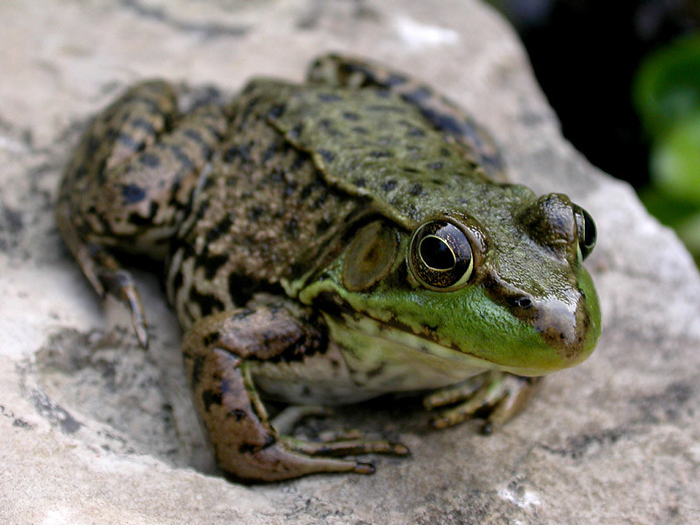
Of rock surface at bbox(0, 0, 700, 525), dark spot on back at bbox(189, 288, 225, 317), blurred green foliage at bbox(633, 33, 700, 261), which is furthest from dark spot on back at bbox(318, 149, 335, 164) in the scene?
blurred green foliage at bbox(633, 33, 700, 261)

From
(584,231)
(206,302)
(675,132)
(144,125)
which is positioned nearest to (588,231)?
(584,231)

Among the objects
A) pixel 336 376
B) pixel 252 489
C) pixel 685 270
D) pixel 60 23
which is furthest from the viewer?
pixel 60 23

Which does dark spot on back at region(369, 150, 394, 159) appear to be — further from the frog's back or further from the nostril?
the nostril

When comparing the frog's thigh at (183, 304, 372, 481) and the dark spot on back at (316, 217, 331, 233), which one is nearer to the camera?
the frog's thigh at (183, 304, 372, 481)

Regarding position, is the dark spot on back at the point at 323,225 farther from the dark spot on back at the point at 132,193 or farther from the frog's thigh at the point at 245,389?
the dark spot on back at the point at 132,193

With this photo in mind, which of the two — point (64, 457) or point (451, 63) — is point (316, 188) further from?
point (451, 63)

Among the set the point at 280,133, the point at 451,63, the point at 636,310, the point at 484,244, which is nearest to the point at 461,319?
the point at 484,244
